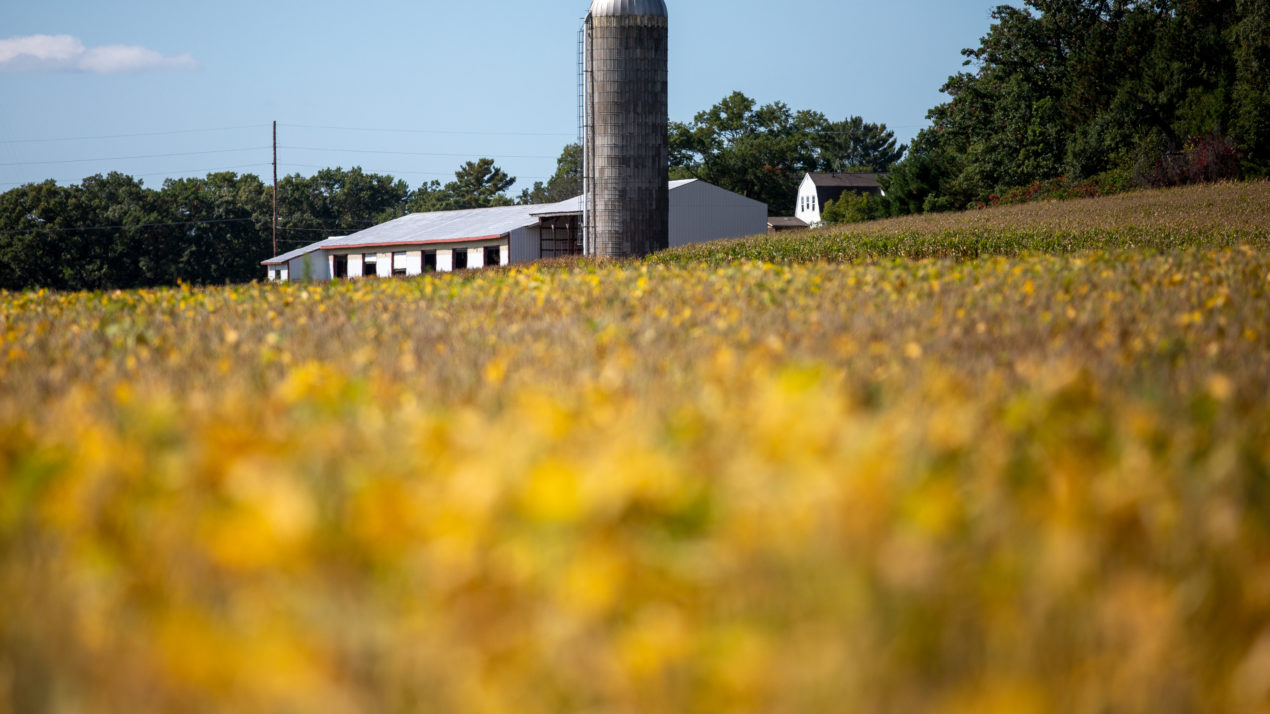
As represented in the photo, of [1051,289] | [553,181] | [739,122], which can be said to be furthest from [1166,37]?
[553,181]

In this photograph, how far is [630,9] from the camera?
24594 mm

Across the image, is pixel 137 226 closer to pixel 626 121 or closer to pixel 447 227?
pixel 447 227

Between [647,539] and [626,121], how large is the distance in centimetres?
2350

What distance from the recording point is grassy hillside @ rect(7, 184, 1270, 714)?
4.73 ft

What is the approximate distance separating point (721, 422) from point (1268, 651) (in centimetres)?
148

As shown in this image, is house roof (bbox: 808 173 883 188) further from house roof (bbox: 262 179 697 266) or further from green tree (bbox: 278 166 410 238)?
house roof (bbox: 262 179 697 266)

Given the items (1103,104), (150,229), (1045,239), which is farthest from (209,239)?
(1045,239)

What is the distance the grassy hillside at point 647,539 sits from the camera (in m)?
1.44

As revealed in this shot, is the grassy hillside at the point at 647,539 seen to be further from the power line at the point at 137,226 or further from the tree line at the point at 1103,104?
the power line at the point at 137,226

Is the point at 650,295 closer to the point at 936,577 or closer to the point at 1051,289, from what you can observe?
the point at 1051,289

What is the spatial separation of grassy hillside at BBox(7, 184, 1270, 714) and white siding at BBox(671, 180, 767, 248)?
169 feet

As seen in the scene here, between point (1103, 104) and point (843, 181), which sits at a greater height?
point (843, 181)

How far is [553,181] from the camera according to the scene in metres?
156

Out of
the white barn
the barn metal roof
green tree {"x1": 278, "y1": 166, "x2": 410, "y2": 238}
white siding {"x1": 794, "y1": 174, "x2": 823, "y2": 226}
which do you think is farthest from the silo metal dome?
white siding {"x1": 794, "y1": 174, "x2": 823, "y2": 226}
